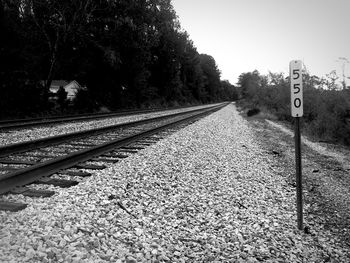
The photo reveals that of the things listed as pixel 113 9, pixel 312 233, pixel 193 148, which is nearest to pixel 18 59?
pixel 113 9

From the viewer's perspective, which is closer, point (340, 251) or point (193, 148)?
point (340, 251)

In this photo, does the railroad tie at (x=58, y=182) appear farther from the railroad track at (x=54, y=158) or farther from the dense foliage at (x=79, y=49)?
the dense foliage at (x=79, y=49)

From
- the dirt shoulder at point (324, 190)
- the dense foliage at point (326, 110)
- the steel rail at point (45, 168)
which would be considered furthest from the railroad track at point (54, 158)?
the dense foliage at point (326, 110)

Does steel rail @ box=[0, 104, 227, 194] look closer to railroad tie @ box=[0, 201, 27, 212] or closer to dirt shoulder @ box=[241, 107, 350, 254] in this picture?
railroad tie @ box=[0, 201, 27, 212]

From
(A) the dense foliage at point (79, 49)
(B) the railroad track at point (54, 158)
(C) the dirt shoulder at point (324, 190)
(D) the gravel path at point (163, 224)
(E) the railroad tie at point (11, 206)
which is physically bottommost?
(C) the dirt shoulder at point (324, 190)

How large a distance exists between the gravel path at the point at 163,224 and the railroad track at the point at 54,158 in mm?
403

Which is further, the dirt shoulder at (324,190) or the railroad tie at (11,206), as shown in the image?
the dirt shoulder at (324,190)

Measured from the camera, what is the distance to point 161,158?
22.5 feet

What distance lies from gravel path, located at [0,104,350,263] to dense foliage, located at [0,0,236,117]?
15.5 metres

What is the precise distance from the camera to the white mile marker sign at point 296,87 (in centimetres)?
376

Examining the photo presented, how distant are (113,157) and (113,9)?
71.5 feet

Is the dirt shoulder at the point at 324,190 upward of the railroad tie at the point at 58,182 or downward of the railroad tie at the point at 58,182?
downward

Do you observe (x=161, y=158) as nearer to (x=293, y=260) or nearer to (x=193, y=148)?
(x=193, y=148)

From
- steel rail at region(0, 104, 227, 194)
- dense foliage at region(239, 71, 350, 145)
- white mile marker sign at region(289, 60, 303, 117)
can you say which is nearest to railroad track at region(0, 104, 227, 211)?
steel rail at region(0, 104, 227, 194)
